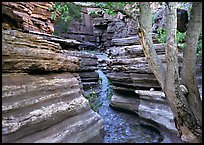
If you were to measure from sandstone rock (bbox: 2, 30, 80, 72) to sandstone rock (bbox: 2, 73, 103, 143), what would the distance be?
212mm

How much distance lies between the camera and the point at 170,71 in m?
3.99

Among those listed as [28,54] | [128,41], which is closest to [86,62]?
[128,41]

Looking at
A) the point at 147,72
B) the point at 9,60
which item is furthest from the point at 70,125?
the point at 147,72

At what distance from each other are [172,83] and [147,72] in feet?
10.3

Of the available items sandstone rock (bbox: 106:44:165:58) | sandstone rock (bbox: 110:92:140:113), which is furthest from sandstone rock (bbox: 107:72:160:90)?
sandstone rock (bbox: 106:44:165:58)

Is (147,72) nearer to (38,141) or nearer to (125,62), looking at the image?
(125,62)

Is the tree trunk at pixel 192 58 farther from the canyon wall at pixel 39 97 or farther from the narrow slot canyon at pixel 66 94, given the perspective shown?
the canyon wall at pixel 39 97

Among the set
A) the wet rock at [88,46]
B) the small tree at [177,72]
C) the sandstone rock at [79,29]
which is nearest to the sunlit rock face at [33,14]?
the small tree at [177,72]

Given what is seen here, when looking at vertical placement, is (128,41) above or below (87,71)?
above

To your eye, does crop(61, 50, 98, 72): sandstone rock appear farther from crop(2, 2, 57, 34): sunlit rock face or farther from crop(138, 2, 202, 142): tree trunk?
crop(138, 2, 202, 142): tree trunk

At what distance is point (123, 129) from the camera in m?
6.44

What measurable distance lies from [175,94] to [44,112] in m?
2.94

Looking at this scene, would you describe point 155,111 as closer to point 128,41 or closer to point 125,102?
point 125,102

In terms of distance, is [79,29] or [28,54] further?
[79,29]
